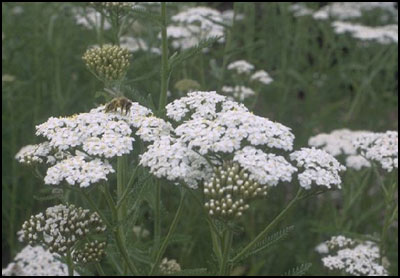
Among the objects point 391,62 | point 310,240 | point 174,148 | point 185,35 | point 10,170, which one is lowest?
point 310,240

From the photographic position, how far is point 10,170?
6.05 m

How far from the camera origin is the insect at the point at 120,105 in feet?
10.0

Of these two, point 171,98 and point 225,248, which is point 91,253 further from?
point 171,98

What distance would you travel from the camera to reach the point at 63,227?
9.90ft

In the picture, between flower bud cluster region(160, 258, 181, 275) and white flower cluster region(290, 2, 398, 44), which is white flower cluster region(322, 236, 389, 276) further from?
white flower cluster region(290, 2, 398, 44)

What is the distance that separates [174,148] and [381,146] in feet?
6.51

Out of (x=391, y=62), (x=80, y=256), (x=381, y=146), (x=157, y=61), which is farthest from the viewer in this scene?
(x=391, y=62)

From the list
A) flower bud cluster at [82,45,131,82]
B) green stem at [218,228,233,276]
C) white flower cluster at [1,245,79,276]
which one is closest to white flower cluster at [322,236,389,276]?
green stem at [218,228,233,276]

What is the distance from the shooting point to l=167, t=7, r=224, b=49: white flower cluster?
20.2 feet

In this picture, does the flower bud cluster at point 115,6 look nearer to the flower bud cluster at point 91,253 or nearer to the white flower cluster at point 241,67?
the flower bud cluster at point 91,253

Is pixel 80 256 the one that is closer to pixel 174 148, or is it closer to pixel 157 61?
pixel 174 148

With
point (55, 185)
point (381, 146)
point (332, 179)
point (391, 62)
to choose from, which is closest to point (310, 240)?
point (381, 146)

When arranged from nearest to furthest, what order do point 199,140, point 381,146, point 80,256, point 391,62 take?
point 199,140, point 80,256, point 381,146, point 391,62

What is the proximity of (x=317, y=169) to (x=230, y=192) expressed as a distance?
0.43 metres
